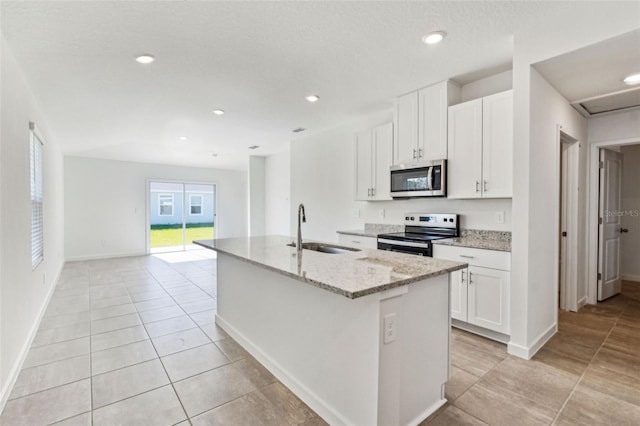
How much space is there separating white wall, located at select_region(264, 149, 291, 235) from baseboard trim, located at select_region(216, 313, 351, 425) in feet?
14.9

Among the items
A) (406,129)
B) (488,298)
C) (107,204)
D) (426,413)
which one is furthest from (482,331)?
(107,204)

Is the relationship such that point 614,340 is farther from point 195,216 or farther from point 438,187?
point 195,216

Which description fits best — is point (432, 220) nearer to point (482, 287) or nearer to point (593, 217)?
point (482, 287)

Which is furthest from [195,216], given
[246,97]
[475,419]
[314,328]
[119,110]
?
[475,419]

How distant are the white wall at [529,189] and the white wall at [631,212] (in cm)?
369

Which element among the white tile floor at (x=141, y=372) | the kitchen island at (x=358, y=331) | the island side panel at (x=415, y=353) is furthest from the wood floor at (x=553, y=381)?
the white tile floor at (x=141, y=372)

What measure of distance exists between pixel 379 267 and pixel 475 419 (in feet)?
3.35

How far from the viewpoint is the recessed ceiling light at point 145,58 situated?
2.51m

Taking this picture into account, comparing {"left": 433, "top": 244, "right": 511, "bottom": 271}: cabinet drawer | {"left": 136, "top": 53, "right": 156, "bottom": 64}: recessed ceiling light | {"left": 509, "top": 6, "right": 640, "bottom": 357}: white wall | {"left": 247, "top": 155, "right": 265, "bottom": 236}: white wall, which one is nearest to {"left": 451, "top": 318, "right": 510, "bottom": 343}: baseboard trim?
{"left": 509, "top": 6, "right": 640, "bottom": 357}: white wall

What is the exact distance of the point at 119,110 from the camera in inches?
150

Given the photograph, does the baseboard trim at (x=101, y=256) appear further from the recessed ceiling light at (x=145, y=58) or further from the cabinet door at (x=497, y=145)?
the cabinet door at (x=497, y=145)

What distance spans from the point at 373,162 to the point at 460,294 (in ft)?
6.33

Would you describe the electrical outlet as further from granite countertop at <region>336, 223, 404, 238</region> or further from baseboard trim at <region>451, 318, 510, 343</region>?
granite countertop at <region>336, 223, 404, 238</region>

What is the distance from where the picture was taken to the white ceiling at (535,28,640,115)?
2121 millimetres
